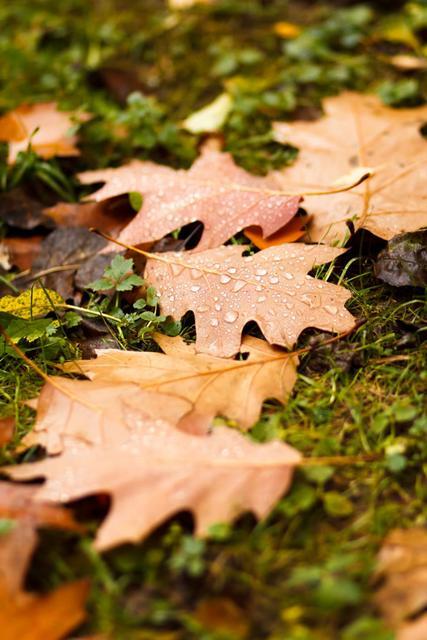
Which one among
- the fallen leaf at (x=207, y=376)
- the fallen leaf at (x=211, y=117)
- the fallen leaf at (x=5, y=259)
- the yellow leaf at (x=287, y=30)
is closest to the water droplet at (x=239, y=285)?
the fallen leaf at (x=207, y=376)

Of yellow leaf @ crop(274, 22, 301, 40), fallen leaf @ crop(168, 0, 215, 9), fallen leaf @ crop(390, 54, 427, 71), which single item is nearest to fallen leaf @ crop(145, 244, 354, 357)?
fallen leaf @ crop(390, 54, 427, 71)

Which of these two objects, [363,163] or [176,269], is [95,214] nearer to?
[176,269]

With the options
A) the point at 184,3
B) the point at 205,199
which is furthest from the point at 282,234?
the point at 184,3

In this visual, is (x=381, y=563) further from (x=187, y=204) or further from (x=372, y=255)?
(x=187, y=204)

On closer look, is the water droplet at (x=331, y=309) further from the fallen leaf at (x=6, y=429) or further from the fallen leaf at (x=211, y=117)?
the fallen leaf at (x=211, y=117)

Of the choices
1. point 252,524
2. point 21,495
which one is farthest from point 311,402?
point 21,495

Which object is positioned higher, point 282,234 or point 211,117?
point 211,117
